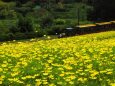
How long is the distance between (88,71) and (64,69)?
0.63 m

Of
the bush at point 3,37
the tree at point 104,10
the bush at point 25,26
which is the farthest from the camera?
the tree at point 104,10

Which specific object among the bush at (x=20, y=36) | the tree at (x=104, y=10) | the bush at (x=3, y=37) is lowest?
the tree at (x=104, y=10)

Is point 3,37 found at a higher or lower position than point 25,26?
higher

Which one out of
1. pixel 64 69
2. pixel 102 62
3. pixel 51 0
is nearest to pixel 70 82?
pixel 64 69

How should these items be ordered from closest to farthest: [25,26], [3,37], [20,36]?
[3,37] < [20,36] < [25,26]

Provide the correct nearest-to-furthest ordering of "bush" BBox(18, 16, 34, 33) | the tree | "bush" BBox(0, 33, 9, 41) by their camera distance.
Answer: "bush" BBox(0, 33, 9, 41) → "bush" BBox(18, 16, 34, 33) → the tree

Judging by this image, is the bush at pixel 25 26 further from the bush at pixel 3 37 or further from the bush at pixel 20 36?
the bush at pixel 3 37

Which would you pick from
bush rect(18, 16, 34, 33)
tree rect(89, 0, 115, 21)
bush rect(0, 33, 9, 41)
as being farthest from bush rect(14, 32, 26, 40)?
tree rect(89, 0, 115, 21)

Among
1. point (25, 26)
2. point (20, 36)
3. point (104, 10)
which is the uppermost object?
point (20, 36)

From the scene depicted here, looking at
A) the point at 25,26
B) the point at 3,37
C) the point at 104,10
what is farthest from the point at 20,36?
the point at 104,10

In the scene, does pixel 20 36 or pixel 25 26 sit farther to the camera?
pixel 25 26

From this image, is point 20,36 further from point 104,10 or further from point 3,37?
point 104,10

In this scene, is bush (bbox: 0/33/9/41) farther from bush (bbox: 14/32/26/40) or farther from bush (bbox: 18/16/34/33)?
bush (bbox: 18/16/34/33)

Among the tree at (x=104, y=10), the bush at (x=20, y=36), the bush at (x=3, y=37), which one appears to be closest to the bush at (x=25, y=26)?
the bush at (x=20, y=36)
